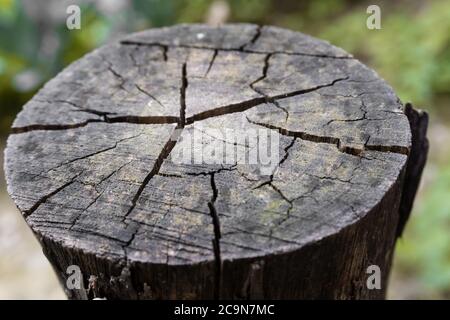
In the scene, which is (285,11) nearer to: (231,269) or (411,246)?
(411,246)

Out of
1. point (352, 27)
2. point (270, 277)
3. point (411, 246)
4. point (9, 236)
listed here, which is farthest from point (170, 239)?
point (352, 27)

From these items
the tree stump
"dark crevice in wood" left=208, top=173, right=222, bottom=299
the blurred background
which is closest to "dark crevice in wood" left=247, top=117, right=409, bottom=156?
the tree stump

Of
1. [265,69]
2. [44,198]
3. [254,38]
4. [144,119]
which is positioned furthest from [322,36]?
[44,198]

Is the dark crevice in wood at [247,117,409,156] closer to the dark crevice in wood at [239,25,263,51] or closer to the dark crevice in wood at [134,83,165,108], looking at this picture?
the dark crevice in wood at [134,83,165,108]

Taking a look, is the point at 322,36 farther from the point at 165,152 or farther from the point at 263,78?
the point at 165,152

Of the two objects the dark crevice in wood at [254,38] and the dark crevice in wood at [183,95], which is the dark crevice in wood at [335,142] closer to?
the dark crevice in wood at [183,95]
